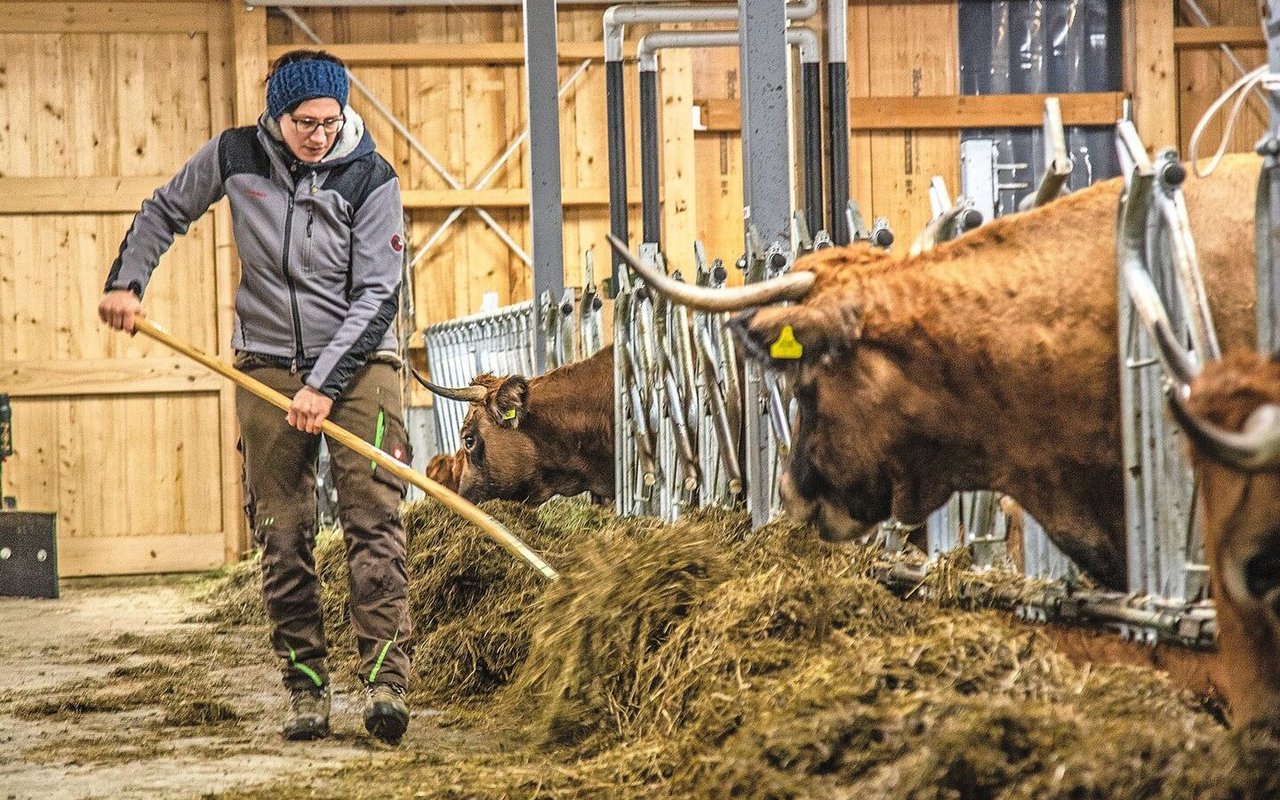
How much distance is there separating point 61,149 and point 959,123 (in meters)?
7.04

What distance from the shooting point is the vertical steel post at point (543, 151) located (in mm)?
8953

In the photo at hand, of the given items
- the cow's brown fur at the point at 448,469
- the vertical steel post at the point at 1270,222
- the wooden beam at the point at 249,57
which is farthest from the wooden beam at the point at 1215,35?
the vertical steel post at the point at 1270,222

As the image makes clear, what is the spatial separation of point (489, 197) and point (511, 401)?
561 centimetres

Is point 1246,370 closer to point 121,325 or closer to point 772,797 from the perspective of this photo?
point 772,797

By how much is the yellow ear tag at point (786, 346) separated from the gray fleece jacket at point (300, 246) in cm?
137

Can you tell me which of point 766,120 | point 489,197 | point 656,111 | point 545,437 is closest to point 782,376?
Answer: point 766,120

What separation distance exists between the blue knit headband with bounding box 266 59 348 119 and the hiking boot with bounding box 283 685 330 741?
1.71m

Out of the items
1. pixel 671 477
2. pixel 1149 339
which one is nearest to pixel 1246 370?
pixel 1149 339

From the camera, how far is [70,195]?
41.0 ft

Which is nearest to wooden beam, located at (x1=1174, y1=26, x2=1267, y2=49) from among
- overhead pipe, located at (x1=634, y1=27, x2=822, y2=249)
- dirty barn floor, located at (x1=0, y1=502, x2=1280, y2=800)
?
overhead pipe, located at (x1=634, y1=27, x2=822, y2=249)

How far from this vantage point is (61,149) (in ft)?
41.3

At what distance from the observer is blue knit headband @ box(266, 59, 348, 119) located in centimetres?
478

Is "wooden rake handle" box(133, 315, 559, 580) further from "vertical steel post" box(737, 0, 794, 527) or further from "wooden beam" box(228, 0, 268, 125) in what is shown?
"wooden beam" box(228, 0, 268, 125)

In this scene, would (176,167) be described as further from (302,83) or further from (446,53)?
(302,83)
